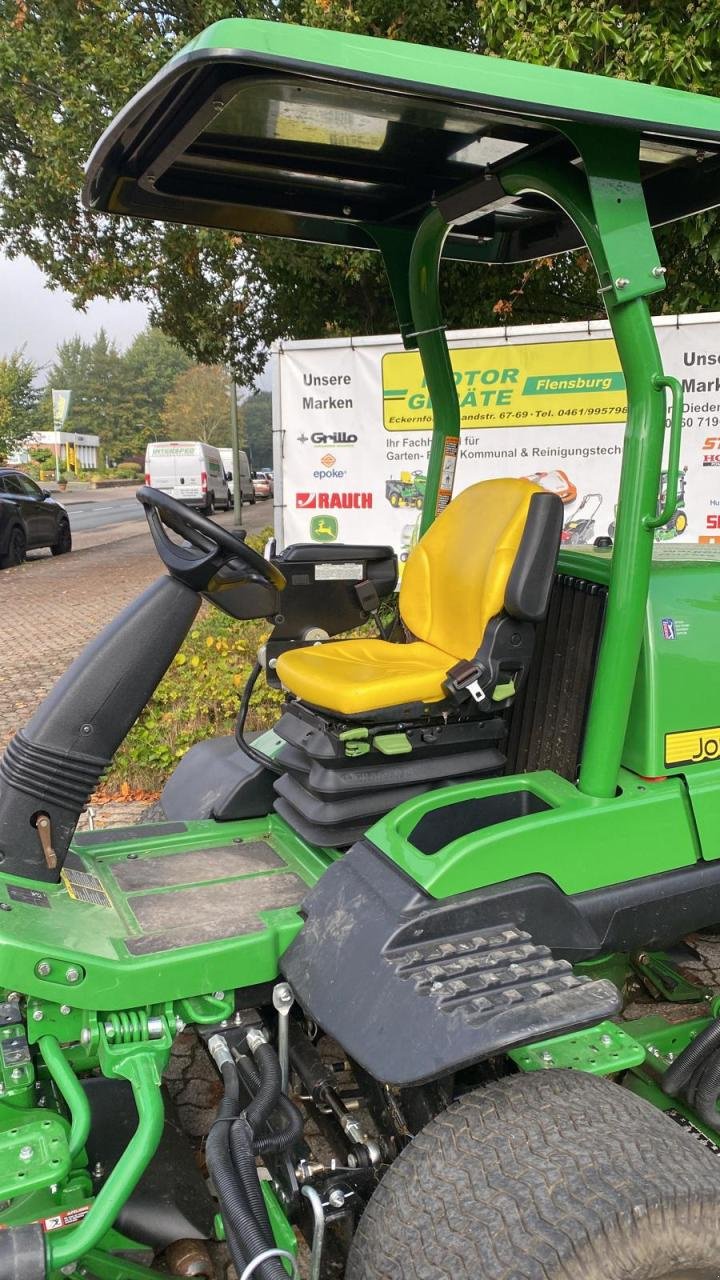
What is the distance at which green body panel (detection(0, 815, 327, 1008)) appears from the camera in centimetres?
199

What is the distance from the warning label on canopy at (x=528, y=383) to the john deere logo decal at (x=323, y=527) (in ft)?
3.35

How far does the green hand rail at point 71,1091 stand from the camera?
184cm

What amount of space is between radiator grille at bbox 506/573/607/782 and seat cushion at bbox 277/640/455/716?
259 millimetres

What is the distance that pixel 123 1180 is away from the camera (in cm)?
174

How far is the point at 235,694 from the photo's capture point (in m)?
5.54

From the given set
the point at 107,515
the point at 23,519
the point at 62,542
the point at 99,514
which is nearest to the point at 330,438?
the point at 23,519

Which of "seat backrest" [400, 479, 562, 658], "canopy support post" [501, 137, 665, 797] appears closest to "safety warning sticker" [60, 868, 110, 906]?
"seat backrest" [400, 479, 562, 658]

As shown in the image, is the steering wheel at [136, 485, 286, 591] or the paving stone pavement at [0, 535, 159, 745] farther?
the paving stone pavement at [0, 535, 159, 745]

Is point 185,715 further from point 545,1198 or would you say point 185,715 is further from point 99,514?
point 99,514

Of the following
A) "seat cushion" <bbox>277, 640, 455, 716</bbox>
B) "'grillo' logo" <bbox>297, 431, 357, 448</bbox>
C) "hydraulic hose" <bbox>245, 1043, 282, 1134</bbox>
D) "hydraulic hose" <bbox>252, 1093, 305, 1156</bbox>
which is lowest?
"hydraulic hose" <bbox>252, 1093, 305, 1156</bbox>

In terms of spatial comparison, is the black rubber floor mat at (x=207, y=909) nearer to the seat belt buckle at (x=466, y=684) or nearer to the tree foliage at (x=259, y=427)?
the seat belt buckle at (x=466, y=684)

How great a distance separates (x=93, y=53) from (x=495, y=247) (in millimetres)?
6857

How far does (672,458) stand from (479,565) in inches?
29.0

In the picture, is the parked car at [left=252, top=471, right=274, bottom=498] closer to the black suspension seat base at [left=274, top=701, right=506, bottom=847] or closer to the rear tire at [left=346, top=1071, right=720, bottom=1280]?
the black suspension seat base at [left=274, top=701, right=506, bottom=847]
